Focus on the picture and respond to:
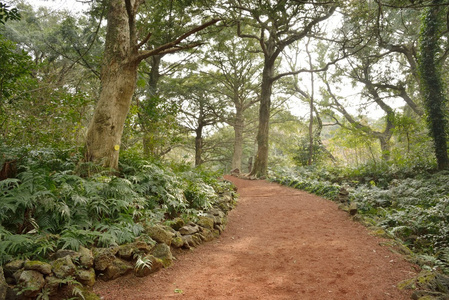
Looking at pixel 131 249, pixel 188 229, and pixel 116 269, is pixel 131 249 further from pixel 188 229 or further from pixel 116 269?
pixel 188 229

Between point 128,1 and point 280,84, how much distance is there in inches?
626

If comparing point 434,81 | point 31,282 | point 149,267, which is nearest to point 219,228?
point 149,267

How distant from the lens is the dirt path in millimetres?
3176

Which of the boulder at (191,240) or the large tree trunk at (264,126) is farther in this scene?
the large tree trunk at (264,126)

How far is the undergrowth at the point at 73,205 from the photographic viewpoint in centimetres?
319

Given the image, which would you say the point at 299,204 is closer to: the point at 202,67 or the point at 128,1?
the point at 128,1

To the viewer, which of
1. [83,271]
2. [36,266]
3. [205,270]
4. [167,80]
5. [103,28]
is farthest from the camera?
[167,80]

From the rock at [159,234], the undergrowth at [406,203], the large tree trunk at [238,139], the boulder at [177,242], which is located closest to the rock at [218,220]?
the boulder at [177,242]

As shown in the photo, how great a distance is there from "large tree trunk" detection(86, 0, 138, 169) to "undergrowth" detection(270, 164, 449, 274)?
5.77 meters

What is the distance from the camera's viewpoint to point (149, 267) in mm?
3424

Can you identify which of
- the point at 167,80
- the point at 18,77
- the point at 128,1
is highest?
the point at 167,80

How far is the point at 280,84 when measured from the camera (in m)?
19.5

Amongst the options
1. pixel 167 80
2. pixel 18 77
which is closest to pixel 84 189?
pixel 18 77

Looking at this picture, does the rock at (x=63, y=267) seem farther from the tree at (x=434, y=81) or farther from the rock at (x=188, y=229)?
the tree at (x=434, y=81)
